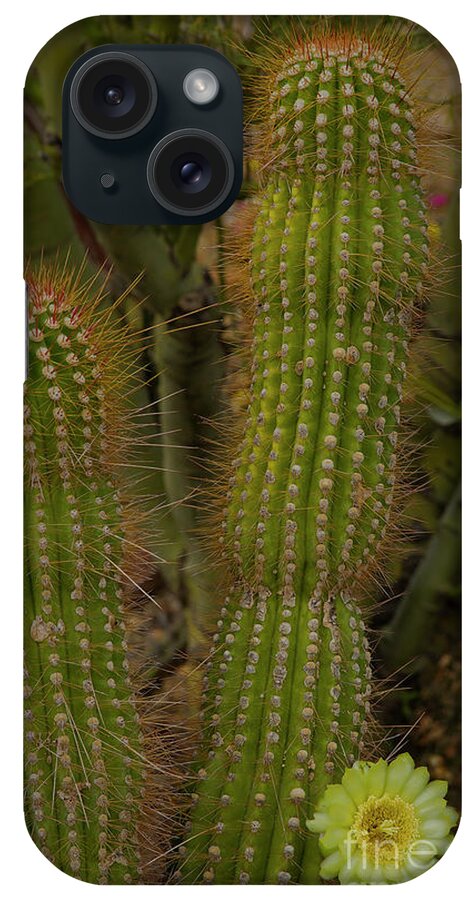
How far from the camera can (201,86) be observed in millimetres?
1603

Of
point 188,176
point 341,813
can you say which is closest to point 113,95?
point 188,176

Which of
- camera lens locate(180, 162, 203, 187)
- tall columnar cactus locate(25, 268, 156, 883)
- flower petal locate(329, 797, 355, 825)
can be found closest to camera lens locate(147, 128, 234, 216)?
camera lens locate(180, 162, 203, 187)

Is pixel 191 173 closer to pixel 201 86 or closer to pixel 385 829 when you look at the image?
pixel 201 86

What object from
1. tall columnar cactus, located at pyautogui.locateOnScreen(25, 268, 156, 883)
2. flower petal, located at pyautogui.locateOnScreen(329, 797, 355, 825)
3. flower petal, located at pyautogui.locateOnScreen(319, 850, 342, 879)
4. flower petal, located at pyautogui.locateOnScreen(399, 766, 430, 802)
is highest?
tall columnar cactus, located at pyautogui.locateOnScreen(25, 268, 156, 883)

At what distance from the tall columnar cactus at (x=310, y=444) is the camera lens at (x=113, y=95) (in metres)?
0.13

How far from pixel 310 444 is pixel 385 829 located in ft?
1.36

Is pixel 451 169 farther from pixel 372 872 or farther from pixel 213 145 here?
pixel 372 872

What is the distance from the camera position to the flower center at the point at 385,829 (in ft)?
5.25

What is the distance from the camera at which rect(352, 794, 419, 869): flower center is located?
1.60 metres

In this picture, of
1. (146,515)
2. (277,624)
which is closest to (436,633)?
(277,624)

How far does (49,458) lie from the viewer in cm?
159

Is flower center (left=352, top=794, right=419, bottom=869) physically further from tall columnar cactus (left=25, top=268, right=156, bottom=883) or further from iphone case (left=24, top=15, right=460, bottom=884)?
tall columnar cactus (left=25, top=268, right=156, bottom=883)

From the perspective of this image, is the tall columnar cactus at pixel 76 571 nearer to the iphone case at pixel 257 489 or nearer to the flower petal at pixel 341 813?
the iphone case at pixel 257 489

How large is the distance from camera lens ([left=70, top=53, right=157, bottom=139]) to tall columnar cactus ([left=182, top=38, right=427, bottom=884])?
0.43ft
